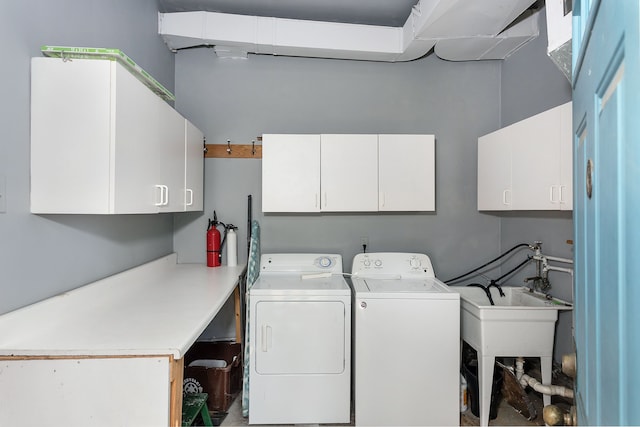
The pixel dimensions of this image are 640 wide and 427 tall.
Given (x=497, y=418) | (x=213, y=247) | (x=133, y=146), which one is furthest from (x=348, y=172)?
(x=497, y=418)

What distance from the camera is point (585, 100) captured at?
70 cm

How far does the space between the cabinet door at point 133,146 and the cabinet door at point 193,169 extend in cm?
46

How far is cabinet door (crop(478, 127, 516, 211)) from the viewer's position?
2072mm

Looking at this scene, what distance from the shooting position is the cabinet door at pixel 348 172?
229cm

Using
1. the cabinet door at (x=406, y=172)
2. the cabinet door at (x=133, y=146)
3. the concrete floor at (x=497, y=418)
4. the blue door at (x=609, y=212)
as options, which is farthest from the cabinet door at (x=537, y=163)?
the cabinet door at (x=133, y=146)

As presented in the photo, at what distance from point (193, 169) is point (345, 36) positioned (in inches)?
63.8

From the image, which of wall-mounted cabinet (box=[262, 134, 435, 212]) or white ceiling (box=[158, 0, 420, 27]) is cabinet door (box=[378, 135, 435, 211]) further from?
white ceiling (box=[158, 0, 420, 27])

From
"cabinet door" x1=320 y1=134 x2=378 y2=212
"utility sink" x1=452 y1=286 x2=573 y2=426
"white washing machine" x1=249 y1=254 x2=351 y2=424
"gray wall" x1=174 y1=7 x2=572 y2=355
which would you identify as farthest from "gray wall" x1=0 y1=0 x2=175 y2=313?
"utility sink" x1=452 y1=286 x2=573 y2=426

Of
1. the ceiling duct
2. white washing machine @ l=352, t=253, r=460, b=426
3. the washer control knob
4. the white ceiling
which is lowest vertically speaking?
white washing machine @ l=352, t=253, r=460, b=426

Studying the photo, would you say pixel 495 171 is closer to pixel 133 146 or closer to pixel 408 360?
pixel 408 360

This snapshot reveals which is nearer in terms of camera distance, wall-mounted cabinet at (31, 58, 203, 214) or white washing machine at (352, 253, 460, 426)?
wall-mounted cabinet at (31, 58, 203, 214)

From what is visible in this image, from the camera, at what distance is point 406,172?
2.32 meters

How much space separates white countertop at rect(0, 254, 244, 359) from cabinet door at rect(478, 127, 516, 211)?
1.99 metres

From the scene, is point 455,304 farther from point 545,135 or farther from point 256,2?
point 256,2
